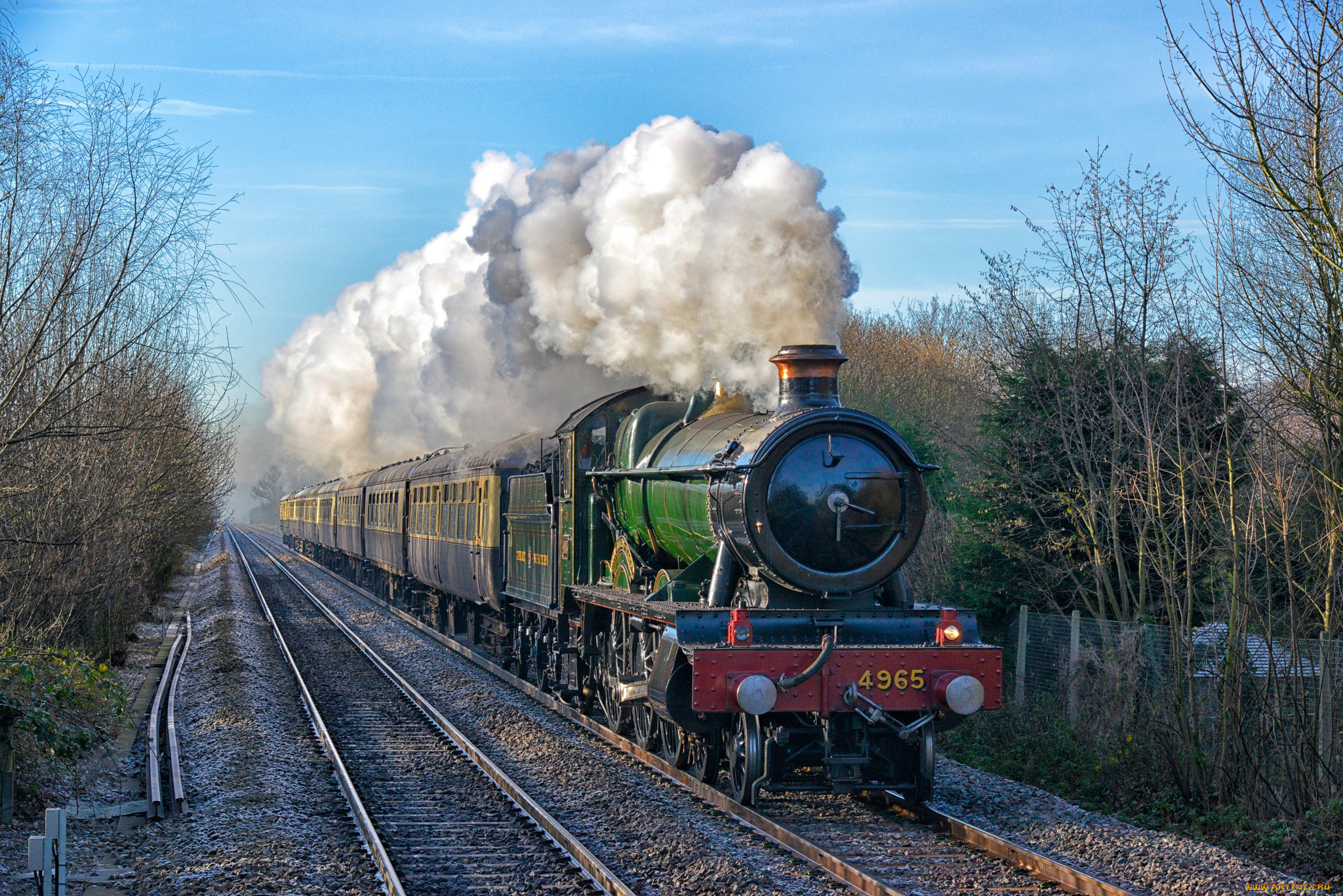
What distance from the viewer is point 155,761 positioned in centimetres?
947

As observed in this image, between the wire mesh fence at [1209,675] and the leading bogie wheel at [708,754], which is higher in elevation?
the wire mesh fence at [1209,675]

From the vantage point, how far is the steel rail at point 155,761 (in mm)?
8141

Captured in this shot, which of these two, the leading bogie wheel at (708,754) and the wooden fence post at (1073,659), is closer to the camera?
the leading bogie wheel at (708,754)

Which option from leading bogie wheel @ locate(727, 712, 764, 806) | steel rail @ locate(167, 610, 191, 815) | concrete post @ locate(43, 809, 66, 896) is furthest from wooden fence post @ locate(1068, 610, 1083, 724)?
concrete post @ locate(43, 809, 66, 896)

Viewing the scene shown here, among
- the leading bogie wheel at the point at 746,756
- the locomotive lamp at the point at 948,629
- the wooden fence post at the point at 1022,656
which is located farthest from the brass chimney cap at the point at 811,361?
the wooden fence post at the point at 1022,656

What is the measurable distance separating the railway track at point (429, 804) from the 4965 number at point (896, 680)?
84.8 inches

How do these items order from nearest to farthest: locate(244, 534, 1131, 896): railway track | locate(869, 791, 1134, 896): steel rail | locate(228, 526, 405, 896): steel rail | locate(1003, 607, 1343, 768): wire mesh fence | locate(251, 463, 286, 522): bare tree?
locate(869, 791, 1134, 896): steel rail → locate(244, 534, 1131, 896): railway track → locate(228, 526, 405, 896): steel rail → locate(1003, 607, 1343, 768): wire mesh fence → locate(251, 463, 286, 522): bare tree

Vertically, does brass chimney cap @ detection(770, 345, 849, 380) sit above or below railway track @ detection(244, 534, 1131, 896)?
above

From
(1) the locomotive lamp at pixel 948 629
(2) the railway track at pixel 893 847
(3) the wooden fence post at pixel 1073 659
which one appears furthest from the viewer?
(3) the wooden fence post at pixel 1073 659

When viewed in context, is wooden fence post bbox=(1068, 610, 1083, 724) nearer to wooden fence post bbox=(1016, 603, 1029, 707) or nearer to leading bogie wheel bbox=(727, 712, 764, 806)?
wooden fence post bbox=(1016, 603, 1029, 707)

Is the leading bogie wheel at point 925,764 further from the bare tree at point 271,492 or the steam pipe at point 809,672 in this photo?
the bare tree at point 271,492

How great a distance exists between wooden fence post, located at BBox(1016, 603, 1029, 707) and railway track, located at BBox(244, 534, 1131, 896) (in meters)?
4.68

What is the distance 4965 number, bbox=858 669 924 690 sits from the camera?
7578mm

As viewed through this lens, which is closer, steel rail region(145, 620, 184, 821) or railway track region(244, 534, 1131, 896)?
railway track region(244, 534, 1131, 896)
